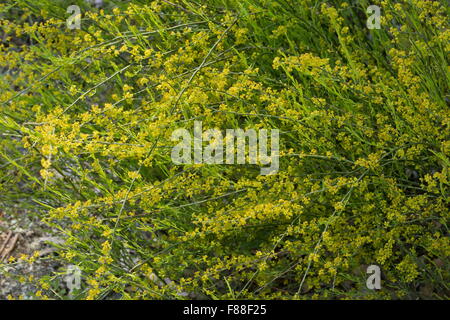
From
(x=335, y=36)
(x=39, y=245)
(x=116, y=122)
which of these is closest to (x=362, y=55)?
(x=335, y=36)

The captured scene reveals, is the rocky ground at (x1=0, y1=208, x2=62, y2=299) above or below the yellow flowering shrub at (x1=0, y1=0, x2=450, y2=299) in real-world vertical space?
below

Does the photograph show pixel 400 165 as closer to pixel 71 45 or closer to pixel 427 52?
pixel 427 52

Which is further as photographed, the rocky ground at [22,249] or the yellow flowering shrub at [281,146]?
the rocky ground at [22,249]

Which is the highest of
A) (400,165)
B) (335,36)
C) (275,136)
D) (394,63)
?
(335,36)

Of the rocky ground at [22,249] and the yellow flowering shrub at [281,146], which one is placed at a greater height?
the yellow flowering shrub at [281,146]

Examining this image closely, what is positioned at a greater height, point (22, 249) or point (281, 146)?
point (281, 146)

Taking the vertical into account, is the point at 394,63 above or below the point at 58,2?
below

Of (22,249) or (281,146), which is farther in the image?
(22,249)

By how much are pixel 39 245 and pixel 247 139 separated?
6.23ft

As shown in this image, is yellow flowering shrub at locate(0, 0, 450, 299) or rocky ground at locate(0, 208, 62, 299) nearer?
yellow flowering shrub at locate(0, 0, 450, 299)

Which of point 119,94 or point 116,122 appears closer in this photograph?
point 116,122

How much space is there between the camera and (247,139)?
7.26 ft
